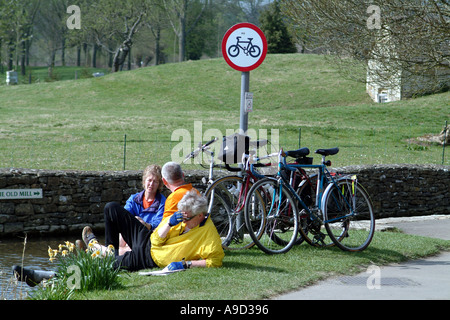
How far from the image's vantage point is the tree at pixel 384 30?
56.7ft

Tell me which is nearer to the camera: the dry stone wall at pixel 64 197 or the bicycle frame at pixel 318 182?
the bicycle frame at pixel 318 182

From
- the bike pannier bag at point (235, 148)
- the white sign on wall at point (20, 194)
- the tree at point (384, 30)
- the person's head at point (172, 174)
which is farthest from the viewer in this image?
the tree at point (384, 30)

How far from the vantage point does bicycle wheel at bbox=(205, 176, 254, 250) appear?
7629 mm

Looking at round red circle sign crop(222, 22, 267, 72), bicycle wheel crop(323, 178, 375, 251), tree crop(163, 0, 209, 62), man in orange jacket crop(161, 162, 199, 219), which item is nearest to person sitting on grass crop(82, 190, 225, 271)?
man in orange jacket crop(161, 162, 199, 219)

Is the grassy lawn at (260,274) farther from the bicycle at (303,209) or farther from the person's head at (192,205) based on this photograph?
the person's head at (192,205)

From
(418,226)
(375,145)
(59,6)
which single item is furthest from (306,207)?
(59,6)

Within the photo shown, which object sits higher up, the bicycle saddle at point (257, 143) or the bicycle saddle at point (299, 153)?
the bicycle saddle at point (257, 143)

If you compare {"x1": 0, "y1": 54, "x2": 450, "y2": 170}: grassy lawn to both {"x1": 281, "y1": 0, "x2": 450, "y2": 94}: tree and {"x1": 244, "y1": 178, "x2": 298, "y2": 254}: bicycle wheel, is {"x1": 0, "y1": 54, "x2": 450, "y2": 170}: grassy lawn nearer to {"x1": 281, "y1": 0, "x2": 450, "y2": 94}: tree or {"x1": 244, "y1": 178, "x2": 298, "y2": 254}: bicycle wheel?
{"x1": 281, "y1": 0, "x2": 450, "y2": 94}: tree

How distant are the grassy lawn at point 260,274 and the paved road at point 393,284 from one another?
0.57 feet

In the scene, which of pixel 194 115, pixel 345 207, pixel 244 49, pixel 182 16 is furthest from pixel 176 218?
pixel 182 16

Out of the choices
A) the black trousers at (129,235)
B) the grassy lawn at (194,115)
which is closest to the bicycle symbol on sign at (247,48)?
the black trousers at (129,235)

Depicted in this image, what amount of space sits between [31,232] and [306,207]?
20.1ft

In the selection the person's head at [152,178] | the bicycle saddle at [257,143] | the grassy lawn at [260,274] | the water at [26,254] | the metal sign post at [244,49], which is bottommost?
the water at [26,254]

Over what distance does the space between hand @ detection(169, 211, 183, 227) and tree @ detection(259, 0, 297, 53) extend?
180ft
